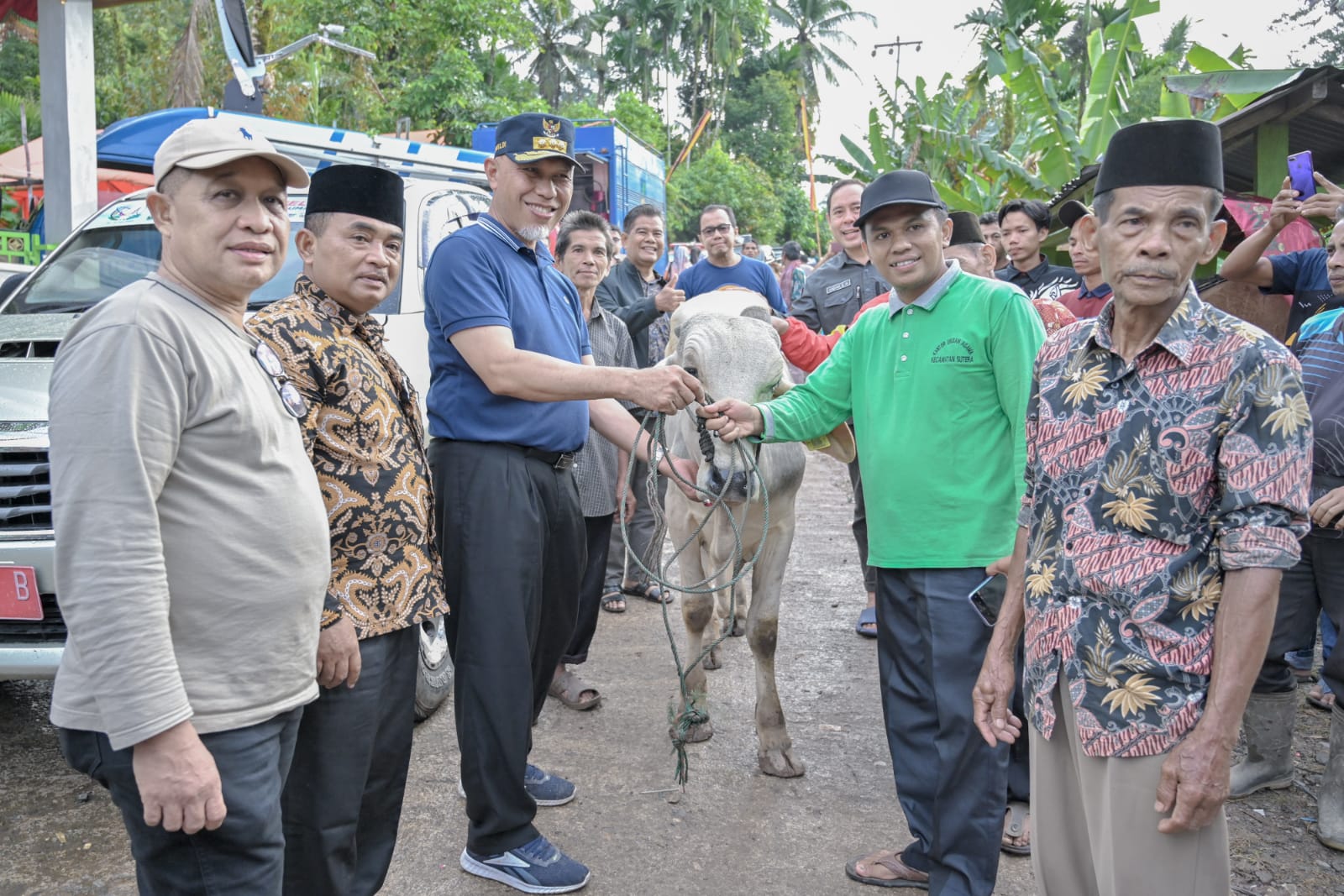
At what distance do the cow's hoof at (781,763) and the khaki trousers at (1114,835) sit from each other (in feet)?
A: 6.46

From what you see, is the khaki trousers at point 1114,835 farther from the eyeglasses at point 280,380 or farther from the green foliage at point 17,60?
the green foliage at point 17,60

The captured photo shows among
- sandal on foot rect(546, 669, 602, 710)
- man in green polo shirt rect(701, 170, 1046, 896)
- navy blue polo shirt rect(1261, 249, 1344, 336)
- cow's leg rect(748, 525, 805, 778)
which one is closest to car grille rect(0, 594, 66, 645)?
sandal on foot rect(546, 669, 602, 710)

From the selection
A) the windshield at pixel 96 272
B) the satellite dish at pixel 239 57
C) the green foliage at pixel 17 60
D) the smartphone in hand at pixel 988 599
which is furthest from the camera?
the green foliage at pixel 17 60

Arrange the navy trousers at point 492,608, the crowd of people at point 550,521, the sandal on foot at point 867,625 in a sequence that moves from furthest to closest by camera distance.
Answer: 1. the sandal on foot at point 867,625
2. the navy trousers at point 492,608
3. the crowd of people at point 550,521

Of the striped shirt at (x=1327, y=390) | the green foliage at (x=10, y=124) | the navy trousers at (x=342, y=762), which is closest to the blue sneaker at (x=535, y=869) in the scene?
the navy trousers at (x=342, y=762)

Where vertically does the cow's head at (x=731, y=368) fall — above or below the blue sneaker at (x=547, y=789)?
above

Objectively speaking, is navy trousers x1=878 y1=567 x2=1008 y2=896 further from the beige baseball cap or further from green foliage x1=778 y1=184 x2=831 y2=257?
green foliage x1=778 y1=184 x2=831 y2=257

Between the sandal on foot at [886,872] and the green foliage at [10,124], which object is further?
the green foliage at [10,124]

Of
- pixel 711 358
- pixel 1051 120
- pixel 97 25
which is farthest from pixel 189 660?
pixel 97 25

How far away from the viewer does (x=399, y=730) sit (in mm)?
2678

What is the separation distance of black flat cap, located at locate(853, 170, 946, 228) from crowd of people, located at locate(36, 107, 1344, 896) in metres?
0.01

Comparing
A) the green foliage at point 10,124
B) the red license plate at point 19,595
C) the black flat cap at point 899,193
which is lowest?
the red license plate at point 19,595

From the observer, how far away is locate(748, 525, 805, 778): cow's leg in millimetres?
4191

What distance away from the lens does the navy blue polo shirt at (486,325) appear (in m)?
3.07
